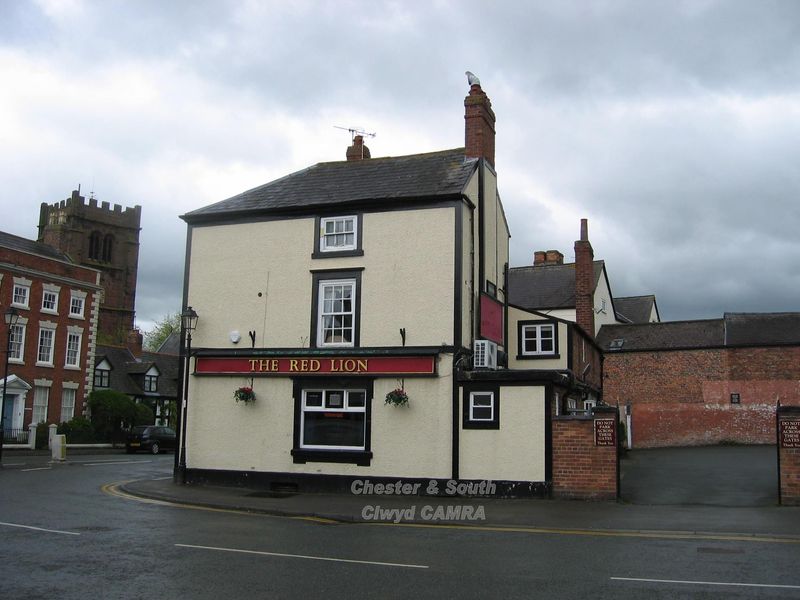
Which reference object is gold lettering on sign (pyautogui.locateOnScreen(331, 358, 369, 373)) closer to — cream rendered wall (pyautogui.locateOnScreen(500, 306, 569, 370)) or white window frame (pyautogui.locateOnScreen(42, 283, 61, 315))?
cream rendered wall (pyautogui.locateOnScreen(500, 306, 569, 370))

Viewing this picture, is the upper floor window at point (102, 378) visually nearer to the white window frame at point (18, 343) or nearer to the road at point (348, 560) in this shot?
the white window frame at point (18, 343)

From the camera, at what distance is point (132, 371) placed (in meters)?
53.4

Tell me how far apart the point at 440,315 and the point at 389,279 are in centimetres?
179

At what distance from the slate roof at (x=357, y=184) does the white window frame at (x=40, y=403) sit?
24432 mm

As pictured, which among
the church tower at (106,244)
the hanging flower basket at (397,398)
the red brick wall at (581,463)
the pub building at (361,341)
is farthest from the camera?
the church tower at (106,244)

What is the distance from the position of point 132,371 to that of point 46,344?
38.3 feet

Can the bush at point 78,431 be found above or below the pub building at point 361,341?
below

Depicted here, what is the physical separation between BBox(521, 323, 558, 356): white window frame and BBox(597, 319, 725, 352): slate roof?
13.0 meters

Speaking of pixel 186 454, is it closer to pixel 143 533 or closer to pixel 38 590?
pixel 143 533

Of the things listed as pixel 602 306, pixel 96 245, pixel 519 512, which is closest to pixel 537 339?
pixel 519 512

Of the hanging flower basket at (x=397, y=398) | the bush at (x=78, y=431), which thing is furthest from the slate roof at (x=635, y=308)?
the hanging flower basket at (x=397, y=398)

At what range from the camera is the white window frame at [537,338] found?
3000 cm

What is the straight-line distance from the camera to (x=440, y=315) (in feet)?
64.0

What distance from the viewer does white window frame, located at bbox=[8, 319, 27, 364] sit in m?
39.8
